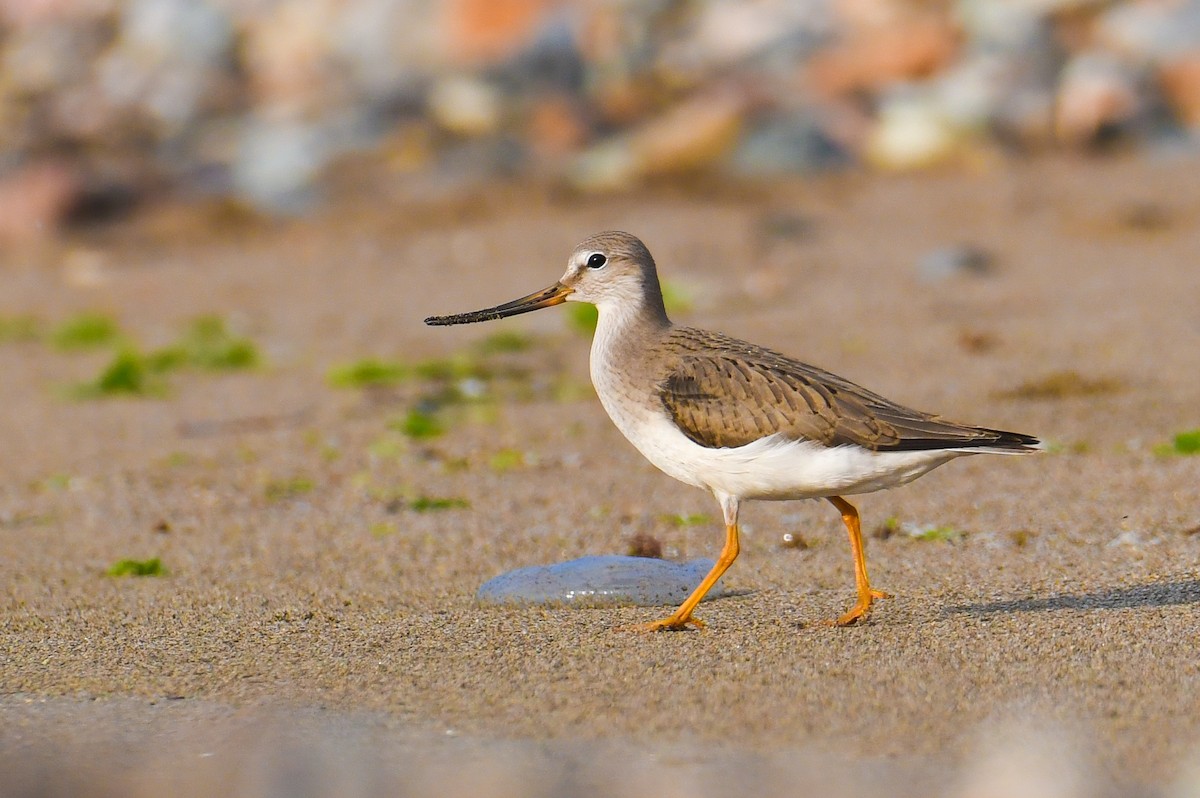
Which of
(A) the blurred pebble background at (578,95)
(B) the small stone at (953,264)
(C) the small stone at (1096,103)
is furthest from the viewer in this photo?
(A) the blurred pebble background at (578,95)

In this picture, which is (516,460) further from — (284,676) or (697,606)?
(284,676)

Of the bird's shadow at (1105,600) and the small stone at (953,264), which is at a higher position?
the small stone at (953,264)

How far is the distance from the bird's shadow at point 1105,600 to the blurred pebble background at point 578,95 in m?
8.83

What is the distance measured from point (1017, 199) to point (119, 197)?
27.4ft

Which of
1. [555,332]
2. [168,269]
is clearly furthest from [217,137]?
[555,332]

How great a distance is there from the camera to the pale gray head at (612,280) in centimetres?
617

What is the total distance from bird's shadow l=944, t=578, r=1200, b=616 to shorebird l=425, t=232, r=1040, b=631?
376mm

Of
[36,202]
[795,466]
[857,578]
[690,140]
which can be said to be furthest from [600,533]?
[36,202]

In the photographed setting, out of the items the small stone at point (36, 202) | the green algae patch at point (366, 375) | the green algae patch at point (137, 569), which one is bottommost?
the green algae patch at point (137, 569)

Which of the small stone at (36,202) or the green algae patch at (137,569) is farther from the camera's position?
the small stone at (36,202)

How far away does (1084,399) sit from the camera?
28.9 feet

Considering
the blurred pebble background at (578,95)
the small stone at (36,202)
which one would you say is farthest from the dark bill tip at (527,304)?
the small stone at (36,202)

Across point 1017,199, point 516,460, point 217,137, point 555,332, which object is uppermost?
point 217,137

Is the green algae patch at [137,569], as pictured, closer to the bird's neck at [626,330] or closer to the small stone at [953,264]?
the bird's neck at [626,330]
